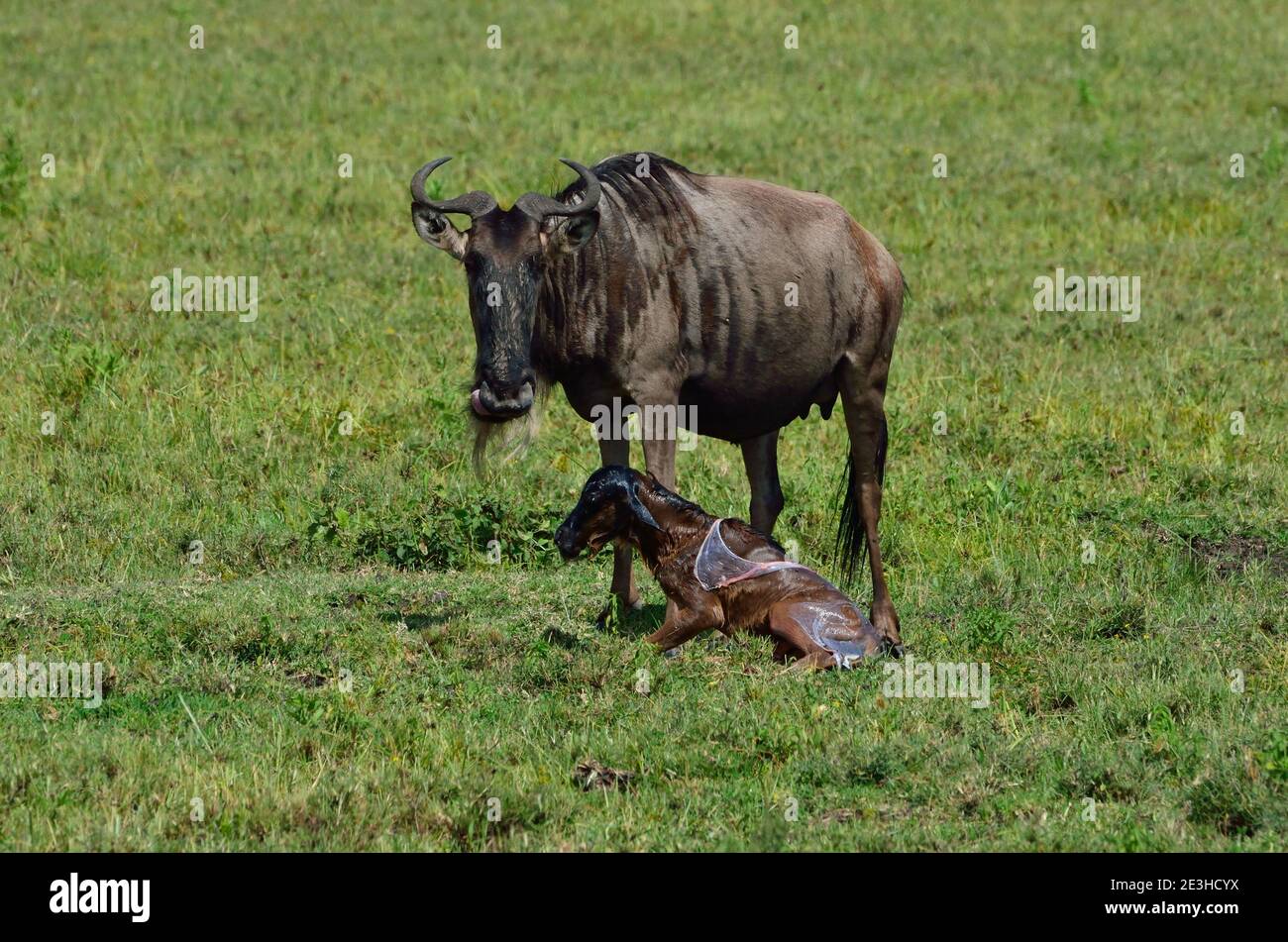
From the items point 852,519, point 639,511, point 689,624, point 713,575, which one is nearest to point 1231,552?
point 852,519

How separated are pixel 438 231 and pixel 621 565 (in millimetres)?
2397

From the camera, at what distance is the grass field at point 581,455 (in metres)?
8.12

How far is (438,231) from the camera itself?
1025 centimetres

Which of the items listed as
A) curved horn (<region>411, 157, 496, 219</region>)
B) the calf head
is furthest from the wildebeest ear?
curved horn (<region>411, 157, 496, 219</region>)

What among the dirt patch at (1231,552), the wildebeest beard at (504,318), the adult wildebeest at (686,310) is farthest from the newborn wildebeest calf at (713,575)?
the dirt patch at (1231,552)

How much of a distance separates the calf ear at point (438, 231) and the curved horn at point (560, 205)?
417mm

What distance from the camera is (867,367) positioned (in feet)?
38.6

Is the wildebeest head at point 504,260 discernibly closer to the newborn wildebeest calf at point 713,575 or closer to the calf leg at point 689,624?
the newborn wildebeest calf at point 713,575

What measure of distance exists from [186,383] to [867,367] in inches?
271

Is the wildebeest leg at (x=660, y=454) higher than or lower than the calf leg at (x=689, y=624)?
higher

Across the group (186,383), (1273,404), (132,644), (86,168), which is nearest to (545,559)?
(132,644)

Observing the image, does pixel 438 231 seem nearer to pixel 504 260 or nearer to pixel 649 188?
pixel 504 260

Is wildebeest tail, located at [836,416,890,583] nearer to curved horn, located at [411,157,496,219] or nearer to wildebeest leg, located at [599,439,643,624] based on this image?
wildebeest leg, located at [599,439,643,624]

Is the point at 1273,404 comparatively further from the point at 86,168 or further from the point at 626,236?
the point at 86,168
